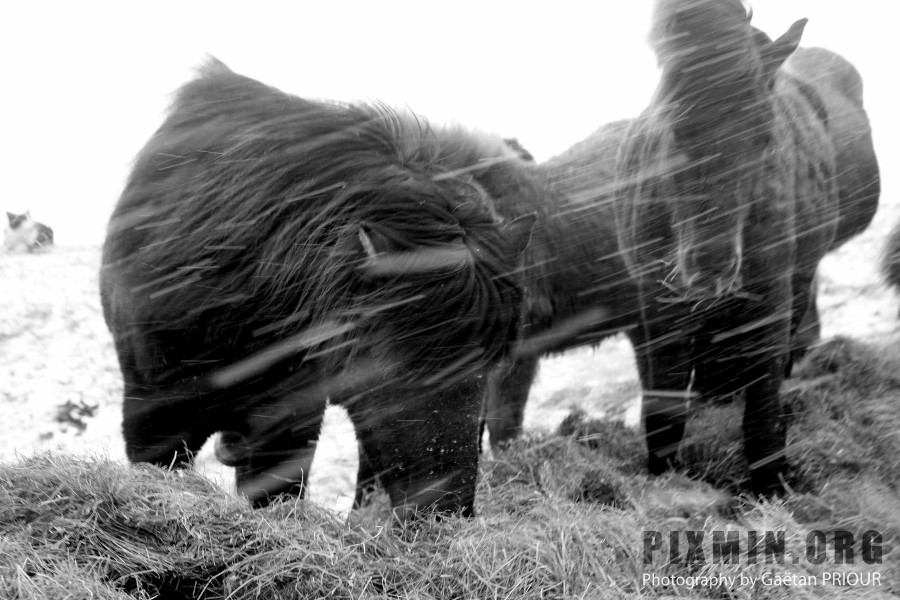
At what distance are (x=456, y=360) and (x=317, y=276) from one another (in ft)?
1.84

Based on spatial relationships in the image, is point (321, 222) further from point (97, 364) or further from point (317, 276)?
point (97, 364)

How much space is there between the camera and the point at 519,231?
2436mm

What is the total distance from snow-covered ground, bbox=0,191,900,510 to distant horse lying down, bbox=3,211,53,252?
31 centimetres

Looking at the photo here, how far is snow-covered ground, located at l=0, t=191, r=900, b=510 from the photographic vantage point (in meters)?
5.07

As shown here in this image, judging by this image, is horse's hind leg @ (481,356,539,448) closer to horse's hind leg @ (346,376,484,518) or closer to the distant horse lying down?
horse's hind leg @ (346,376,484,518)

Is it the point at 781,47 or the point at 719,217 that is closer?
the point at 719,217

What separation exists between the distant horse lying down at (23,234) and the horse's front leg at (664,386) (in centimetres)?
741

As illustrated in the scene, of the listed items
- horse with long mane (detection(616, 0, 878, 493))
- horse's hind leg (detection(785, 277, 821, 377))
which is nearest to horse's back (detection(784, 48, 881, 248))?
horse's hind leg (detection(785, 277, 821, 377))

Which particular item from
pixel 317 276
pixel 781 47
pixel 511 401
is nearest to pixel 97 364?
pixel 511 401

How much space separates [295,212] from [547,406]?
4.19 m

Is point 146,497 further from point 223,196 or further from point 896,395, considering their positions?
point 896,395

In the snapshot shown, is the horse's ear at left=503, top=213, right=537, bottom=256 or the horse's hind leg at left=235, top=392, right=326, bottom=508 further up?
the horse's ear at left=503, top=213, right=537, bottom=256

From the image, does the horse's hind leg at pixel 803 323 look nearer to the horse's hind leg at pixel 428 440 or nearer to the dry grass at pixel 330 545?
the dry grass at pixel 330 545

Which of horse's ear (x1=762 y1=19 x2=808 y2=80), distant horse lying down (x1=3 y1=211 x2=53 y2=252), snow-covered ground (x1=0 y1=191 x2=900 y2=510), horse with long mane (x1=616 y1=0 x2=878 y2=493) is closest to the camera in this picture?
horse with long mane (x1=616 y1=0 x2=878 y2=493)
